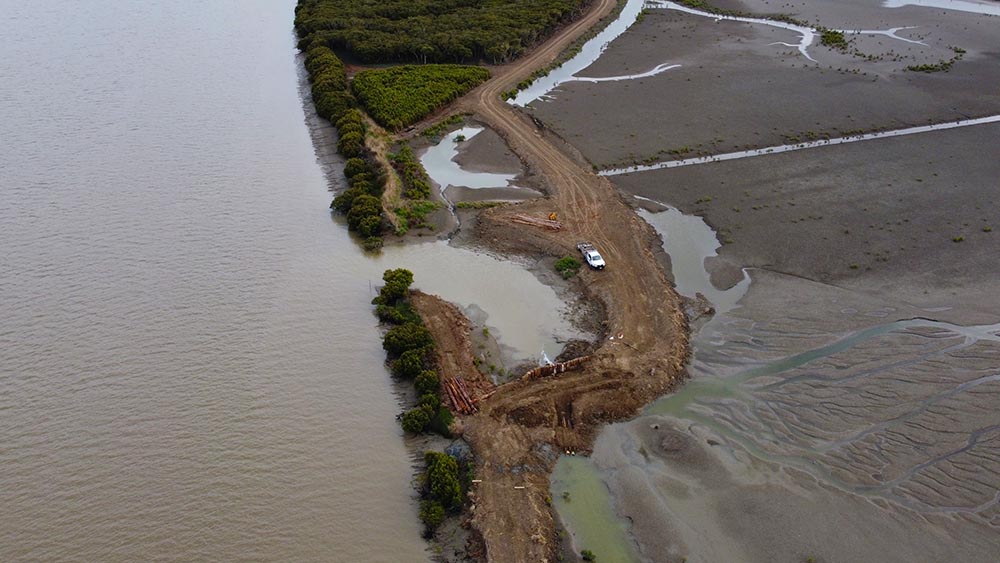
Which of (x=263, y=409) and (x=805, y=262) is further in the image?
(x=805, y=262)

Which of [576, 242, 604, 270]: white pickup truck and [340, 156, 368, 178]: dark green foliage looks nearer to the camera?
[576, 242, 604, 270]: white pickup truck

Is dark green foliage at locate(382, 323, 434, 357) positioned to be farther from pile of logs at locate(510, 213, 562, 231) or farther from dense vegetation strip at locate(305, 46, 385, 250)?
pile of logs at locate(510, 213, 562, 231)

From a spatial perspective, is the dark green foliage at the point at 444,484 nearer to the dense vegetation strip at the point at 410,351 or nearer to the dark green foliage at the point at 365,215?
the dense vegetation strip at the point at 410,351

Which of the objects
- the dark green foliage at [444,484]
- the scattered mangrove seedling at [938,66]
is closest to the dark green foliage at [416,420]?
the dark green foliage at [444,484]

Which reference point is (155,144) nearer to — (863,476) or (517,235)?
(517,235)

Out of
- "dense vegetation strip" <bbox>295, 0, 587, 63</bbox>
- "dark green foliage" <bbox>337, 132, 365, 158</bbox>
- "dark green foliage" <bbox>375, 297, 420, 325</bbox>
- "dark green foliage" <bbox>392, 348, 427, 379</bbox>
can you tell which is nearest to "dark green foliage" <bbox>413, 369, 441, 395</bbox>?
"dark green foliage" <bbox>392, 348, 427, 379</bbox>

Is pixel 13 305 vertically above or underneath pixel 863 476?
above

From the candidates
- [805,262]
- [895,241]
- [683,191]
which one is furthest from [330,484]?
[895,241]
